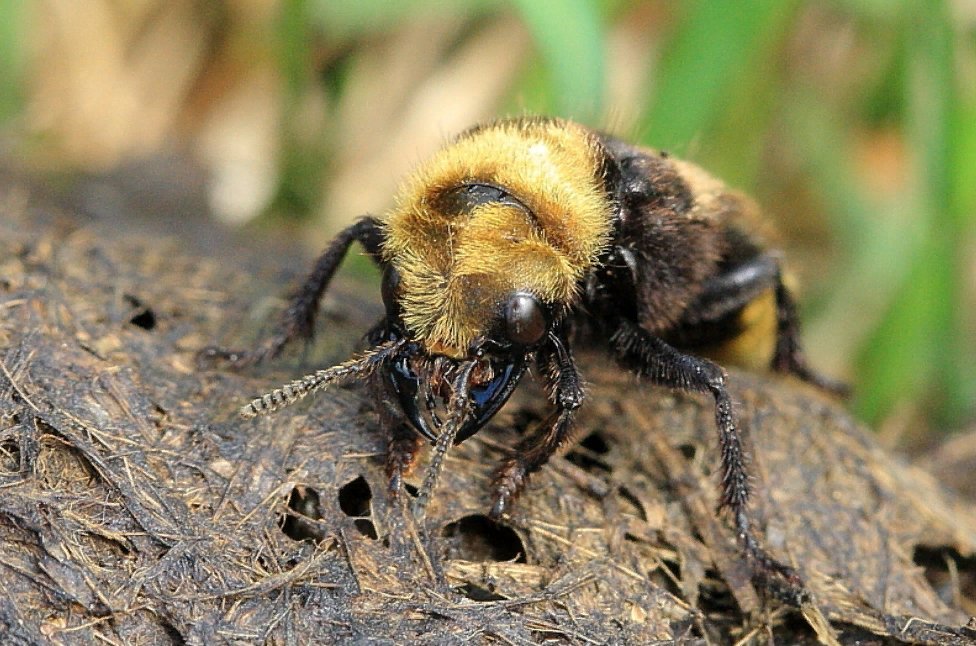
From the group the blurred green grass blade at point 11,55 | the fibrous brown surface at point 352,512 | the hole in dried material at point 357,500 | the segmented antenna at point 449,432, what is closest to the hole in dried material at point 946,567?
the fibrous brown surface at point 352,512

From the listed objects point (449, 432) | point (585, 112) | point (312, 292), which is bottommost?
point (312, 292)

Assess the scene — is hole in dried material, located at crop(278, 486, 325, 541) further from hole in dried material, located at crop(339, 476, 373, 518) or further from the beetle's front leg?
the beetle's front leg

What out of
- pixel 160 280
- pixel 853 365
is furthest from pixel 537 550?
pixel 853 365

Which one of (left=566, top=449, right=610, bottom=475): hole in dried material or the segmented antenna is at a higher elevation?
the segmented antenna

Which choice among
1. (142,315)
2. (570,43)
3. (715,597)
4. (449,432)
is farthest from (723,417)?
(142,315)

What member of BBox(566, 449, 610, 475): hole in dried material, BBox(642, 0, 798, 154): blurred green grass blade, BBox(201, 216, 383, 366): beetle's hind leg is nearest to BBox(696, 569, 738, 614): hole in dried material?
BBox(566, 449, 610, 475): hole in dried material

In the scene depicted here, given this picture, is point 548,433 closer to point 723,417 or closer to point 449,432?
point 449,432

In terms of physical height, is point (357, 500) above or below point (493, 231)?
below
